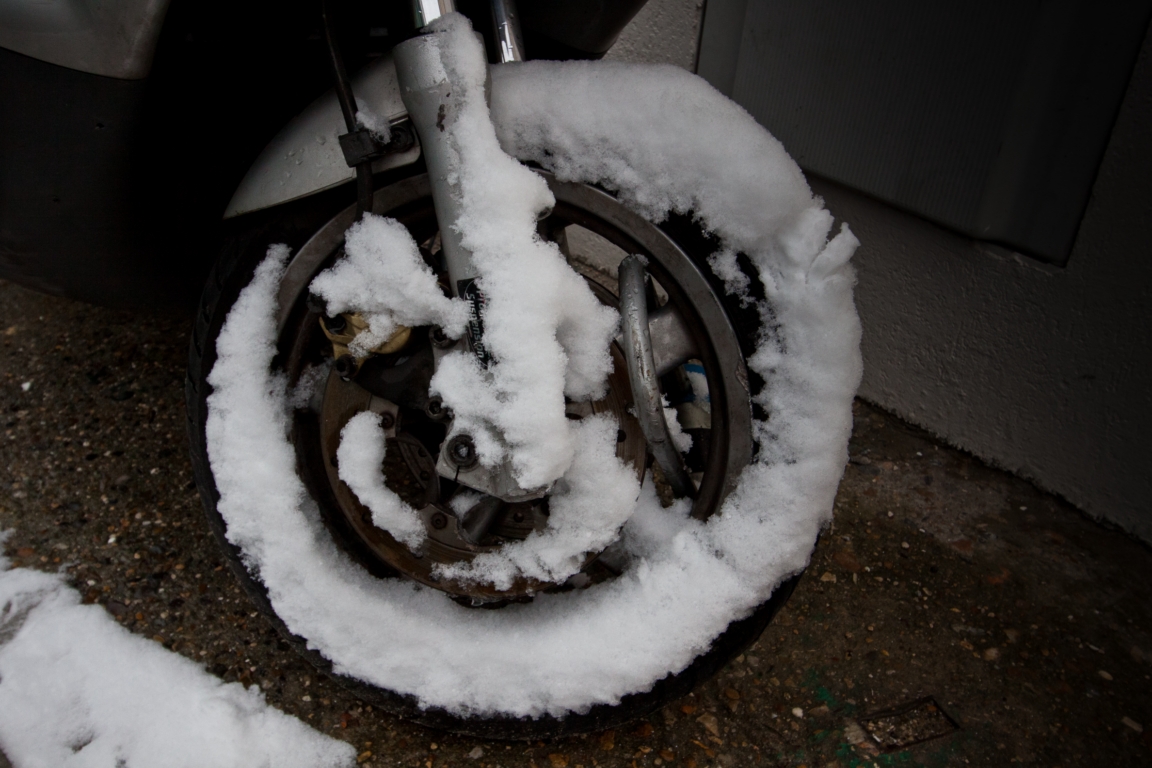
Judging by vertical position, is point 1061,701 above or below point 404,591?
below

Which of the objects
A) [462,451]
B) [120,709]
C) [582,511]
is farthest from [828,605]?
[120,709]

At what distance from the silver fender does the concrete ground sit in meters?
0.81

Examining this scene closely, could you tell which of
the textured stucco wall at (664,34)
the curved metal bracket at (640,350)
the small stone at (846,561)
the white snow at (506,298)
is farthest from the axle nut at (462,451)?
the textured stucco wall at (664,34)

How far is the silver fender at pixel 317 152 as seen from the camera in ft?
3.67

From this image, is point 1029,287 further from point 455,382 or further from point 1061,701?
point 455,382

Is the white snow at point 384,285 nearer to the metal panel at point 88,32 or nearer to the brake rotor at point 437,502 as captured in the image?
the brake rotor at point 437,502

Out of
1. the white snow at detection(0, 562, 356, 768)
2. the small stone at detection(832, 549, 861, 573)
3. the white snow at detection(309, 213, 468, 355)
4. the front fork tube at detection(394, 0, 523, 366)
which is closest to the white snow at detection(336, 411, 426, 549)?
the white snow at detection(309, 213, 468, 355)

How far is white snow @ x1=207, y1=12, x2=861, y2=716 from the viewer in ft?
3.52

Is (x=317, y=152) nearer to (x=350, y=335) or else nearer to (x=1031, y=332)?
(x=350, y=335)

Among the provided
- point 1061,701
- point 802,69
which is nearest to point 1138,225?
point 802,69

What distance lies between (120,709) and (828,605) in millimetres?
1254

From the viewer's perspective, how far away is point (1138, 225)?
1.55 meters

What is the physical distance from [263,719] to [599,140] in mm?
1059

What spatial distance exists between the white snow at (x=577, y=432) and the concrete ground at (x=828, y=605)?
196mm
